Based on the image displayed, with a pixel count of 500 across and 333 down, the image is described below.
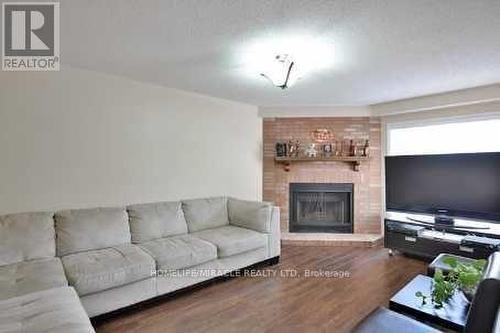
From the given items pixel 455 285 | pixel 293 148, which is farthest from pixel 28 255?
pixel 293 148

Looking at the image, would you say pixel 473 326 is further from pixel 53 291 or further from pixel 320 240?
pixel 320 240

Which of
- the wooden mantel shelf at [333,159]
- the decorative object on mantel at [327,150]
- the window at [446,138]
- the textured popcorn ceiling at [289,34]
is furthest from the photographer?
the decorative object on mantel at [327,150]

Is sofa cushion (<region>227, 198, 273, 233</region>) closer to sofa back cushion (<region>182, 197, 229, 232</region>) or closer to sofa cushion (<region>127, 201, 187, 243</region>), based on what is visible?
sofa back cushion (<region>182, 197, 229, 232</region>)

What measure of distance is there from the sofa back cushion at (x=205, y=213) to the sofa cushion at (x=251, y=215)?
128mm

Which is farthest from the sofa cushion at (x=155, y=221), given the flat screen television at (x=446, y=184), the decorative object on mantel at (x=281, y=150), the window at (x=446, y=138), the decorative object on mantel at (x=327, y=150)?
the window at (x=446, y=138)

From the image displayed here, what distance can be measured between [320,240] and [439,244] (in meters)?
1.51

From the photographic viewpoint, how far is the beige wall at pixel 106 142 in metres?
2.59

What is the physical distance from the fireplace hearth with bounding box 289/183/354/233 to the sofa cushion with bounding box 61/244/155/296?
9.34ft

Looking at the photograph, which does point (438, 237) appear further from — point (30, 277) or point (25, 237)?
point (25, 237)

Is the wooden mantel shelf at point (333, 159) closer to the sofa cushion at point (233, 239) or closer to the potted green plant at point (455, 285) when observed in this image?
the sofa cushion at point (233, 239)

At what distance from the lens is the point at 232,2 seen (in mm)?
1690

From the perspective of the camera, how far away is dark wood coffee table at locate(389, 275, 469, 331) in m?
1.65

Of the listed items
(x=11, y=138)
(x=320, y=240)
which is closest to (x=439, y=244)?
(x=320, y=240)

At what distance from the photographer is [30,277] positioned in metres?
1.95
